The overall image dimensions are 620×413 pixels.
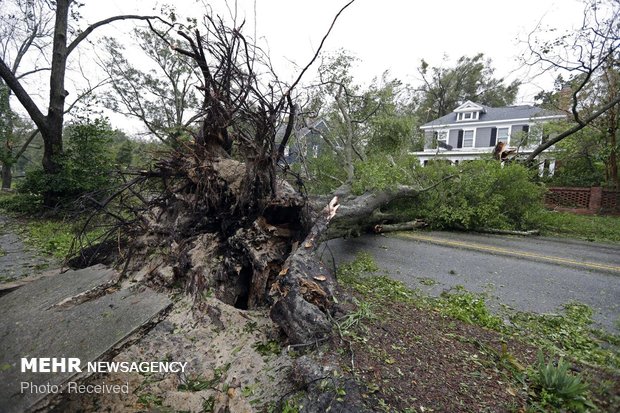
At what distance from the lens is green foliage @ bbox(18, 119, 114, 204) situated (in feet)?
28.0

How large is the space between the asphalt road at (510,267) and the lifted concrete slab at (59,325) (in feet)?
10.2

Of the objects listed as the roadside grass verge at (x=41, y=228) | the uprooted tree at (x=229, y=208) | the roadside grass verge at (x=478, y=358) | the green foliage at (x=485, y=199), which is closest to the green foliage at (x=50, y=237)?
the roadside grass verge at (x=41, y=228)

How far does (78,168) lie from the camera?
28.6 feet

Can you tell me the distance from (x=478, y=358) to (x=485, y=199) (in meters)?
6.82

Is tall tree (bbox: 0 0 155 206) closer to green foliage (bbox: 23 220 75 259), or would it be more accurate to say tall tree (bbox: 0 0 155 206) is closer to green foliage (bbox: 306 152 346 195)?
Result: green foliage (bbox: 23 220 75 259)

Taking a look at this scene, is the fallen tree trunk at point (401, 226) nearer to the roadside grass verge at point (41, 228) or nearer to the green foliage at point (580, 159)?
the roadside grass verge at point (41, 228)

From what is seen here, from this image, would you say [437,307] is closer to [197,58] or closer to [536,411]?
[536,411]

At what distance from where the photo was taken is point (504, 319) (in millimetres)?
2932

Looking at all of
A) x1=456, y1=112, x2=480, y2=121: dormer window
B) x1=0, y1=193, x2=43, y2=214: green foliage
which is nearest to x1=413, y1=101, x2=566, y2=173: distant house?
x1=456, y1=112, x2=480, y2=121: dormer window

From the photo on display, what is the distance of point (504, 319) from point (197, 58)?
4.01 metres

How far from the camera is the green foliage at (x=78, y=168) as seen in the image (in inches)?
336

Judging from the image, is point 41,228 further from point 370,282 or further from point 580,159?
point 580,159

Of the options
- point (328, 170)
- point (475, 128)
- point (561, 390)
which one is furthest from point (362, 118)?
point (475, 128)

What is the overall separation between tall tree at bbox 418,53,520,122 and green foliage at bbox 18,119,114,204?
27.1m
